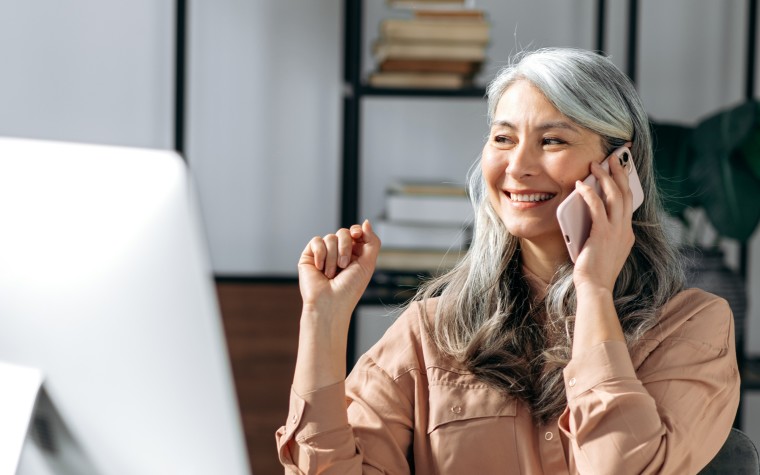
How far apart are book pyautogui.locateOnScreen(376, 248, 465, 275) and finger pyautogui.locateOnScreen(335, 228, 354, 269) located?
1.26 metres

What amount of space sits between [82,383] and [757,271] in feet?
8.55

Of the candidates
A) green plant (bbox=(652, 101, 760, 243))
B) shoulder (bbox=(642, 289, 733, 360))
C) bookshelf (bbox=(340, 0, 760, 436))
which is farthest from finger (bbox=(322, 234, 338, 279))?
green plant (bbox=(652, 101, 760, 243))

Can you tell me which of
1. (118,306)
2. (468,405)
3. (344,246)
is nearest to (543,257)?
(468,405)

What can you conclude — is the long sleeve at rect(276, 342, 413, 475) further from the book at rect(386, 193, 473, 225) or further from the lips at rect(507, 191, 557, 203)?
the book at rect(386, 193, 473, 225)

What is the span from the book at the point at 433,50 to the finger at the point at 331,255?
4.16 ft

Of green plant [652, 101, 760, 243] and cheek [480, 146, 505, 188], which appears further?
green plant [652, 101, 760, 243]

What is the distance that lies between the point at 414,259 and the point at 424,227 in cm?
8

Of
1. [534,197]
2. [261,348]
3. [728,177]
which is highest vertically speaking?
[534,197]

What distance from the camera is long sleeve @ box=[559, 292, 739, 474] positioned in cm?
125

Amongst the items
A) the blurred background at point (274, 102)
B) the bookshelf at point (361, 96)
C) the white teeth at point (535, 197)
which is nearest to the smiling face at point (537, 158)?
the white teeth at point (535, 197)

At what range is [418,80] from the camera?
2555 mm

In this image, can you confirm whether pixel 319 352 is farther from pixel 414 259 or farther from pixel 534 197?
pixel 414 259

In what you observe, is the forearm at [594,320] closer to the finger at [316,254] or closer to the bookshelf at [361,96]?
the finger at [316,254]

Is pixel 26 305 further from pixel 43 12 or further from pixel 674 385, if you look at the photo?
pixel 43 12
